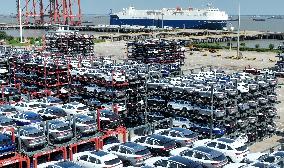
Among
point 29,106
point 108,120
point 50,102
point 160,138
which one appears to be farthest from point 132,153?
point 50,102

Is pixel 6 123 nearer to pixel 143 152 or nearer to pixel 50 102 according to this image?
pixel 50 102

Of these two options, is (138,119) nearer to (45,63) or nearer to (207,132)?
(207,132)

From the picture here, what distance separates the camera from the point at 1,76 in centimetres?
4600

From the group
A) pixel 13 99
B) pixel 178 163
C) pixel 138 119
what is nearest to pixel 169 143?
pixel 178 163

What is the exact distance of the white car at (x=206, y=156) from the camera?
22.8 m

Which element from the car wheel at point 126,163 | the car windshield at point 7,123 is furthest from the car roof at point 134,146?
the car windshield at point 7,123

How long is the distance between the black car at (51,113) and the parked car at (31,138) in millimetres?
6899

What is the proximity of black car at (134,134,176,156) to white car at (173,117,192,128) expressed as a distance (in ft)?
16.6

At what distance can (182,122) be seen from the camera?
31.3m

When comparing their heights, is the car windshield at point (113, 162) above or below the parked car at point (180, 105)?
below

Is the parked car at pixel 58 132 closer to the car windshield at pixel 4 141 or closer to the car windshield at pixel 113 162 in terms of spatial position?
the car windshield at pixel 4 141

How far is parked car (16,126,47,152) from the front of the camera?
77.2 feet

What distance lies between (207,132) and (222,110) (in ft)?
5.49

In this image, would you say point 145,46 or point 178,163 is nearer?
point 178,163
